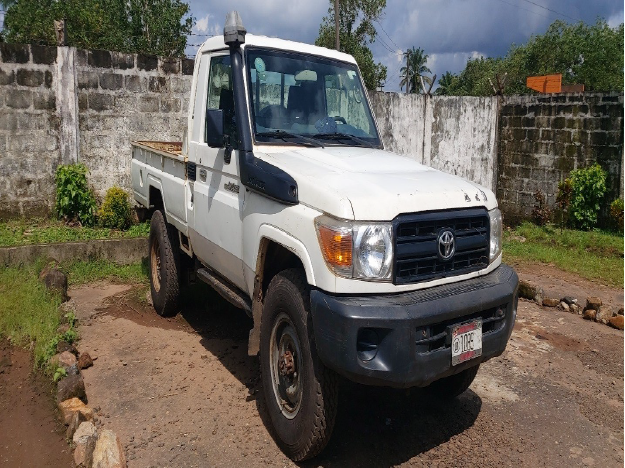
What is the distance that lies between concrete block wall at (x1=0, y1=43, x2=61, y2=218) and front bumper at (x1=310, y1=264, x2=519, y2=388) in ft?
21.6

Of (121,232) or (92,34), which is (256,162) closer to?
(121,232)

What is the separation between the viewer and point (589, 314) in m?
6.20

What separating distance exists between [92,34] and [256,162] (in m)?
28.0

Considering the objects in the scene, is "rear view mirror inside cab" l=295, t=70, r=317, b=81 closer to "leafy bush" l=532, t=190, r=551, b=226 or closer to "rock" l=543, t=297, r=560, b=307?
"rock" l=543, t=297, r=560, b=307

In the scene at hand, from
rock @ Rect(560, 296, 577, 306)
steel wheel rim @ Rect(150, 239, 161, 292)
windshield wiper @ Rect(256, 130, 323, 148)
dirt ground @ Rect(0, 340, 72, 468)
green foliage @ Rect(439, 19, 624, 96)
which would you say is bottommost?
dirt ground @ Rect(0, 340, 72, 468)

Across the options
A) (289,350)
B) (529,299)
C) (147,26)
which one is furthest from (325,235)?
(147,26)

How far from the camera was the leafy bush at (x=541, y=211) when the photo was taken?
1098 centimetres

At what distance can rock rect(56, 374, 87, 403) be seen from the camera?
398 centimetres

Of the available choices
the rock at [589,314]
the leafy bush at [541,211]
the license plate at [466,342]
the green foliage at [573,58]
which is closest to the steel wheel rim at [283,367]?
the license plate at [466,342]

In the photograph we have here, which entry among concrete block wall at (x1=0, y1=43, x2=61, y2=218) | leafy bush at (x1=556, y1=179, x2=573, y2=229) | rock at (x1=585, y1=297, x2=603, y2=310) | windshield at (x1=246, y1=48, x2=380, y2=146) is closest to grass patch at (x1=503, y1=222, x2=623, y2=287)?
leafy bush at (x1=556, y1=179, x2=573, y2=229)

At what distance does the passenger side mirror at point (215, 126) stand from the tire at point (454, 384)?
244 cm

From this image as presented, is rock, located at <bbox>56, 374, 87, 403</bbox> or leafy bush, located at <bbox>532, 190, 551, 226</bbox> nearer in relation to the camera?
rock, located at <bbox>56, 374, 87, 403</bbox>

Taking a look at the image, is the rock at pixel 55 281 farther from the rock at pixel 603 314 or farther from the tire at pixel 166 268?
the rock at pixel 603 314

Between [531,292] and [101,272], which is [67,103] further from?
[531,292]
